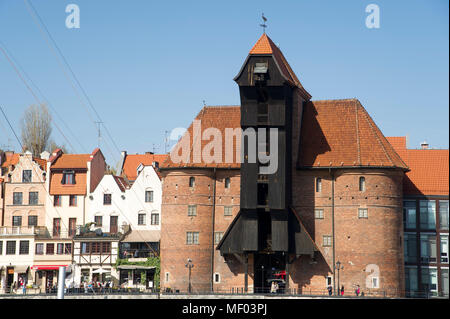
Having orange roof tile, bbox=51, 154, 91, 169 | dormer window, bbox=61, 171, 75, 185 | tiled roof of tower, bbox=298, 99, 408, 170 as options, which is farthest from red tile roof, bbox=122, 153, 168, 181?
tiled roof of tower, bbox=298, 99, 408, 170

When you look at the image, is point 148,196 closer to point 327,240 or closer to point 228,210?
point 228,210

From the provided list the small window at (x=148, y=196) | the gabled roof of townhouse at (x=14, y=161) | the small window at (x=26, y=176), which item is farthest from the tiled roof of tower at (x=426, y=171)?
the small window at (x=26, y=176)

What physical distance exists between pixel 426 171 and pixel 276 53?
18.1m

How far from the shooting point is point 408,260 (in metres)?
78.6

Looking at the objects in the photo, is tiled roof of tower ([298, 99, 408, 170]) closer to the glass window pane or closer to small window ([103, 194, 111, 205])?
the glass window pane

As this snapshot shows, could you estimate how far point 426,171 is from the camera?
81.1 meters

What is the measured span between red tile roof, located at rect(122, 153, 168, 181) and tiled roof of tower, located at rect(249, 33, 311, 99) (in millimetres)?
26427

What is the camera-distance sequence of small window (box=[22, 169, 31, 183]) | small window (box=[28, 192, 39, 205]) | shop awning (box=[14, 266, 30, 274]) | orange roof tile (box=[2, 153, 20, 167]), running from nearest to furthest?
1. shop awning (box=[14, 266, 30, 274])
2. small window (box=[28, 192, 39, 205])
3. small window (box=[22, 169, 31, 183])
4. orange roof tile (box=[2, 153, 20, 167])

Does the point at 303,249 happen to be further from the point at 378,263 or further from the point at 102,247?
the point at 102,247

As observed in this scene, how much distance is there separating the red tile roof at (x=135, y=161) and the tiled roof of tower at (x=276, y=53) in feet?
86.7

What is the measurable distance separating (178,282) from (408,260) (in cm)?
2071

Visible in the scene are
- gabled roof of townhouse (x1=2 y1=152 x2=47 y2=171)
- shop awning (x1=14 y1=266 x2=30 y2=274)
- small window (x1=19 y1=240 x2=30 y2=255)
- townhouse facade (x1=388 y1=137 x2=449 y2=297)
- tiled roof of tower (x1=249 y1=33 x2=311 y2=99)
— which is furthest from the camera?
gabled roof of townhouse (x1=2 y1=152 x2=47 y2=171)

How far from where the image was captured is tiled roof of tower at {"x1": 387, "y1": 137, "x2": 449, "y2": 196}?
79.2 m
